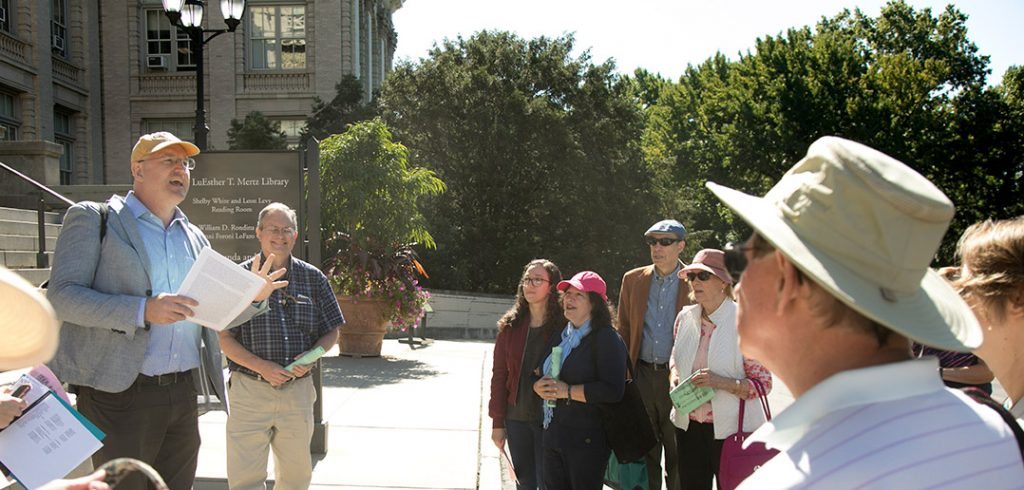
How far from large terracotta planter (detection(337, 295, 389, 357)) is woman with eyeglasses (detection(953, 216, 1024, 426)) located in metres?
10.3

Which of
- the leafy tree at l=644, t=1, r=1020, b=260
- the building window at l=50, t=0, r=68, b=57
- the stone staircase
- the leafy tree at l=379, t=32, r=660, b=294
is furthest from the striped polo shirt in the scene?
the leafy tree at l=644, t=1, r=1020, b=260

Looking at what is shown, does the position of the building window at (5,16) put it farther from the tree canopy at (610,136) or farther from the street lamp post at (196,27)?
the street lamp post at (196,27)

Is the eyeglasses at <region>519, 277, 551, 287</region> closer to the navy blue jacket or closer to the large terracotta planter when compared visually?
the navy blue jacket

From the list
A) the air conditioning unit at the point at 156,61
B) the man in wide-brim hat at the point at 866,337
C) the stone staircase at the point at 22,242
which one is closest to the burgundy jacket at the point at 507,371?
the man in wide-brim hat at the point at 866,337

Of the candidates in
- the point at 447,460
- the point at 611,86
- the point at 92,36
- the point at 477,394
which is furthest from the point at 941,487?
the point at 92,36

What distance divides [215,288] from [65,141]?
98.0 feet

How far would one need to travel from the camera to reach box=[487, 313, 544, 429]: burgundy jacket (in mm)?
5270

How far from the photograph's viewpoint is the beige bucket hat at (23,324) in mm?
1175

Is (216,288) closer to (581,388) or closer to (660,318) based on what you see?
(581,388)

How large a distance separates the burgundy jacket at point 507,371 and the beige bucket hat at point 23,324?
4119 millimetres

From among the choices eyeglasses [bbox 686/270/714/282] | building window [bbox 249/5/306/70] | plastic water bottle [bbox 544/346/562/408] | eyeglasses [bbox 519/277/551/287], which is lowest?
plastic water bottle [bbox 544/346/562/408]

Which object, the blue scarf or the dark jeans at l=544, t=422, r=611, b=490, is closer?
the dark jeans at l=544, t=422, r=611, b=490

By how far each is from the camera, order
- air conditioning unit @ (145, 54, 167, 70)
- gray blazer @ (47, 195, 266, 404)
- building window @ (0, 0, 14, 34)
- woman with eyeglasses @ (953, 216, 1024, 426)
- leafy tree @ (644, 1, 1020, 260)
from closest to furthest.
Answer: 1. woman with eyeglasses @ (953, 216, 1024, 426)
2. gray blazer @ (47, 195, 266, 404)
3. building window @ (0, 0, 14, 34)
4. air conditioning unit @ (145, 54, 167, 70)
5. leafy tree @ (644, 1, 1020, 260)

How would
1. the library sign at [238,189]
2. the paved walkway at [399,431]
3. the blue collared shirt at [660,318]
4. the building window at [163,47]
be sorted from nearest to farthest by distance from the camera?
the blue collared shirt at [660,318]
the paved walkway at [399,431]
the library sign at [238,189]
the building window at [163,47]
